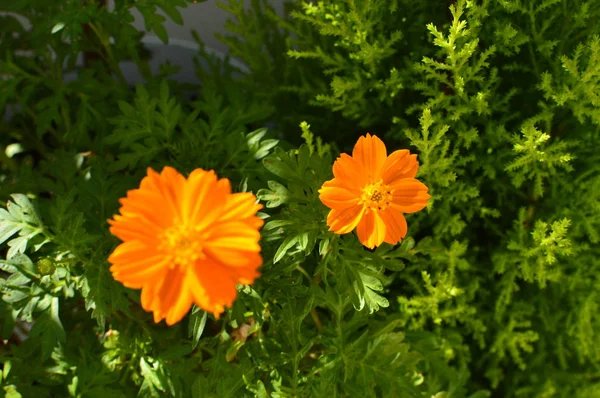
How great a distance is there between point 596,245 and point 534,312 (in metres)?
0.17

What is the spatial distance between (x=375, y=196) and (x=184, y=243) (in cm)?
23

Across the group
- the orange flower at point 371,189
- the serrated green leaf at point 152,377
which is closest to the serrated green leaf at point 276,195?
the orange flower at point 371,189

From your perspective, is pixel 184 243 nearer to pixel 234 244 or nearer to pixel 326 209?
pixel 234 244

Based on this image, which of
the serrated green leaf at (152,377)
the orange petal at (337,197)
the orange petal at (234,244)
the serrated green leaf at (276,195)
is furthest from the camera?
the serrated green leaf at (152,377)

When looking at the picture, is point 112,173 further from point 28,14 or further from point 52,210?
point 28,14

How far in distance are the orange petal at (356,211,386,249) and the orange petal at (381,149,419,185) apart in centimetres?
4

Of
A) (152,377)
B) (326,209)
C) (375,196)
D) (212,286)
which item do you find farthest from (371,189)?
(152,377)

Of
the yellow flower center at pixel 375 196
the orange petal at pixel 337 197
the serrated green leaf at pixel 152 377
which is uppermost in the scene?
the yellow flower center at pixel 375 196

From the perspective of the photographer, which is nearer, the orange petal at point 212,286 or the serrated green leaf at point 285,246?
the orange petal at point 212,286

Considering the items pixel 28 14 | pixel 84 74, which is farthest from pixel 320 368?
pixel 28 14

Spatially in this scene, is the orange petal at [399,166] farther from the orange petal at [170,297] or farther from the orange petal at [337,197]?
the orange petal at [170,297]

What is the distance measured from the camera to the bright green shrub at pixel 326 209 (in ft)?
2.37

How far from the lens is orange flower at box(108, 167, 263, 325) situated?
45cm

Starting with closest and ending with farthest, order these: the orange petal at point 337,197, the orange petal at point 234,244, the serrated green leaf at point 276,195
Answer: the orange petal at point 234,244, the orange petal at point 337,197, the serrated green leaf at point 276,195
